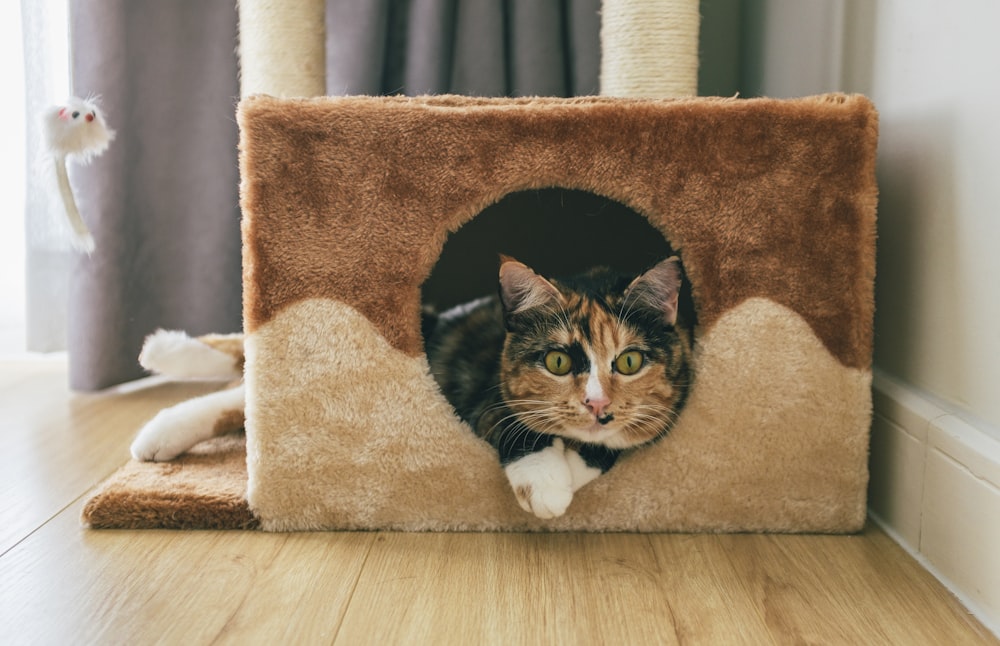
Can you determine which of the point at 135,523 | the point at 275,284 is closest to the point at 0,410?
the point at 135,523

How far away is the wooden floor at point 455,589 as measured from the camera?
2.97 ft

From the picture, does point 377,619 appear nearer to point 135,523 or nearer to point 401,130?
point 135,523

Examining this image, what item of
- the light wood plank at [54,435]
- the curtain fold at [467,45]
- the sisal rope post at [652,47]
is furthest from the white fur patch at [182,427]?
the sisal rope post at [652,47]

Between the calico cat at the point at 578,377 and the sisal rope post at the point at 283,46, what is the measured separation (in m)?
0.89

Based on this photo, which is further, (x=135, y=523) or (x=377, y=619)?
(x=135, y=523)

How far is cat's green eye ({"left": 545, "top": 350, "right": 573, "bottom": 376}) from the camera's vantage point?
1148 millimetres

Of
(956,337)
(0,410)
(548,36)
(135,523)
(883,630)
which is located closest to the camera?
(883,630)

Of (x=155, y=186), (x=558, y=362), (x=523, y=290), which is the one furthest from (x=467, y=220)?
(x=155, y=186)

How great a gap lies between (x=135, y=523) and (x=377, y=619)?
46 centimetres

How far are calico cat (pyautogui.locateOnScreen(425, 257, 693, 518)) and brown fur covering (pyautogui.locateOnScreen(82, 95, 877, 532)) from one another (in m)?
0.04

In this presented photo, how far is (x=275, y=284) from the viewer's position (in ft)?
3.68

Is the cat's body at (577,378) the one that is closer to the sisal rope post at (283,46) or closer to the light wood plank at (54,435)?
the light wood plank at (54,435)

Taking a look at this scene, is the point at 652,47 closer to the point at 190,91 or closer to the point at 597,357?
the point at 597,357

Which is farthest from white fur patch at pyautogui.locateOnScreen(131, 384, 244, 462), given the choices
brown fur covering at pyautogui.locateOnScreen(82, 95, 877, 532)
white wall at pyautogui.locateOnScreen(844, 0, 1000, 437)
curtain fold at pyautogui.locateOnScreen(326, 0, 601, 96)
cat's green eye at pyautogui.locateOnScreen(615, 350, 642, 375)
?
white wall at pyautogui.locateOnScreen(844, 0, 1000, 437)
